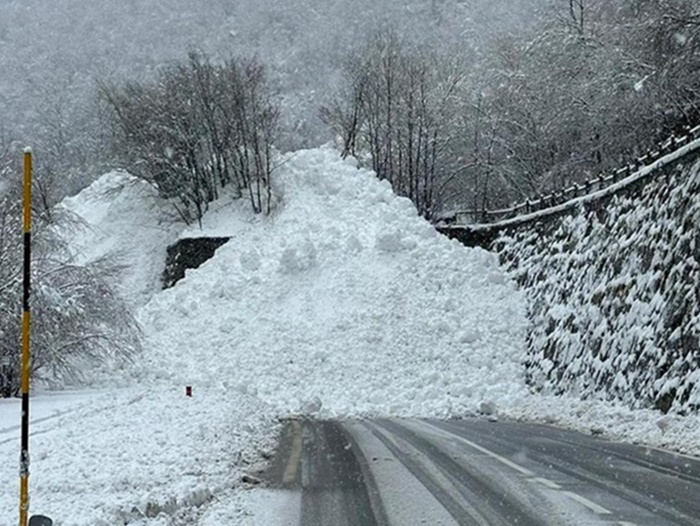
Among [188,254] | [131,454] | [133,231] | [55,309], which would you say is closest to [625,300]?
[131,454]

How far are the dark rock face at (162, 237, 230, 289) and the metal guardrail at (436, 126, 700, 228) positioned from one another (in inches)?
399

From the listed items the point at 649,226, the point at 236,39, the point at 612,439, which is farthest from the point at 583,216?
the point at 236,39

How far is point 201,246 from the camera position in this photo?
3644 cm

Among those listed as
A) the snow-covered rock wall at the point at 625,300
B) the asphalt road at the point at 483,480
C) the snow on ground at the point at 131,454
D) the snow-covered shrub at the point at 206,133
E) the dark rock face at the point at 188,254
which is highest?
the snow-covered shrub at the point at 206,133

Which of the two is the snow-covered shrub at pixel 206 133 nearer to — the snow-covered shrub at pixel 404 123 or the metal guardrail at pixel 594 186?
the snow-covered shrub at pixel 404 123

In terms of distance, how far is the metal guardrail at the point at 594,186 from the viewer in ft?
62.3

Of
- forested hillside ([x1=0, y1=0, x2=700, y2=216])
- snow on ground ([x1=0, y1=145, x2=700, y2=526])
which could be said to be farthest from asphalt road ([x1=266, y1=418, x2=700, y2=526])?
forested hillside ([x1=0, y1=0, x2=700, y2=216])

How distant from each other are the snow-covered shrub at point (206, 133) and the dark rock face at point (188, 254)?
2095mm

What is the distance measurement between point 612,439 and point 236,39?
10073 centimetres

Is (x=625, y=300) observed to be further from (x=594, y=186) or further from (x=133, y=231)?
(x=133, y=231)

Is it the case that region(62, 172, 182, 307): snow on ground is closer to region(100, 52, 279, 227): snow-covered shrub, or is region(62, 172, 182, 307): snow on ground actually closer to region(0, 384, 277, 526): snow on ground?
region(100, 52, 279, 227): snow-covered shrub

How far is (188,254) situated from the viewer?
3688 centimetres

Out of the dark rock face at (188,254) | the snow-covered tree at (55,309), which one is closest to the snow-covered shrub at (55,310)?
the snow-covered tree at (55,309)

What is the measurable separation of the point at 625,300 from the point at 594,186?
285 inches
